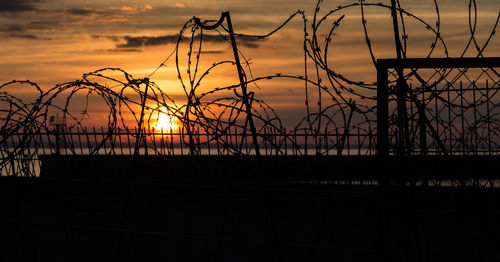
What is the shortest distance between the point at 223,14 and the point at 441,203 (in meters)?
3.05

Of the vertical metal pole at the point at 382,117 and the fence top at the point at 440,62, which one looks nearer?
the vertical metal pole at the point at 382,117

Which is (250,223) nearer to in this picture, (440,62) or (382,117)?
(382,117)

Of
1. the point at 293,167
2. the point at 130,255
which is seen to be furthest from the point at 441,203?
the point at 130,255

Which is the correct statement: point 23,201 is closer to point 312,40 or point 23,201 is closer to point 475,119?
point 312,40

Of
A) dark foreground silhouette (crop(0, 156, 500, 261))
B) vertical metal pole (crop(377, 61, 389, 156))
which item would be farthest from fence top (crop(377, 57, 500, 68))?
dark foreground silhouette (crop(0, 156, 500, 261))

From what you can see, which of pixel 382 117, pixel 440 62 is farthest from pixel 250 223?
pixel 440 62

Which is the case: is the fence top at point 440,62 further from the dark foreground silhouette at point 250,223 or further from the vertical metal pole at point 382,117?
the dark foreground silhouette at point 250,223

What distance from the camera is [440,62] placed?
16.8ft

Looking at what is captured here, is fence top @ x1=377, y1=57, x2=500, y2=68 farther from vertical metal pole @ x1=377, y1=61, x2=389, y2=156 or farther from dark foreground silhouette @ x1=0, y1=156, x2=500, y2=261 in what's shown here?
dark foreground silhouette @ x1=0, y1=156, x2=500, y2=261

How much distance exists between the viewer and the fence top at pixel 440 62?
509cm

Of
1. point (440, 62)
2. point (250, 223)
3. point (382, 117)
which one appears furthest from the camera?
point (250, 223)

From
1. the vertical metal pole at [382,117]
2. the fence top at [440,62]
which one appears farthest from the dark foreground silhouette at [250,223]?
the vertical metal pole at [382,117]

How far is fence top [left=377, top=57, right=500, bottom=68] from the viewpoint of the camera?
509 cm

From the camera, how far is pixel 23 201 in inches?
347
